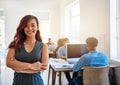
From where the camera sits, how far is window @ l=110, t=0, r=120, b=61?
440 centimetres

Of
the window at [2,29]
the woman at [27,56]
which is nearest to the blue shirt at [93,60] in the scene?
the woman at [27,56]

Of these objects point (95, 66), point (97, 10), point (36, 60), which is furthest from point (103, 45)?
point (36, 60)

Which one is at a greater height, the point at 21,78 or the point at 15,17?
the point at 15,17

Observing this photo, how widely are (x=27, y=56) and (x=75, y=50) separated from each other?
7.70 ft

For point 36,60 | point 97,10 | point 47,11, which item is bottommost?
point 36,60

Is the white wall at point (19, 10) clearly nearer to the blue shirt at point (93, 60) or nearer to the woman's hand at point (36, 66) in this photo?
the blue shirt at point (93, 60)

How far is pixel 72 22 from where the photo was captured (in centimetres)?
823

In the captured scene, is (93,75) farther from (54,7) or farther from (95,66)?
(54,7)

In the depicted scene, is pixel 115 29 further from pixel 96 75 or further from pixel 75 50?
pixel 96 75

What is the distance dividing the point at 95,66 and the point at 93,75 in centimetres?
15

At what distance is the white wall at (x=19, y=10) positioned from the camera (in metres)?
9.27

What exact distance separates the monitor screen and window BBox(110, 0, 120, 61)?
655 mm

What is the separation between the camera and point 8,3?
9250 millimetres

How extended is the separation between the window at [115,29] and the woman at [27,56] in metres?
2.77
